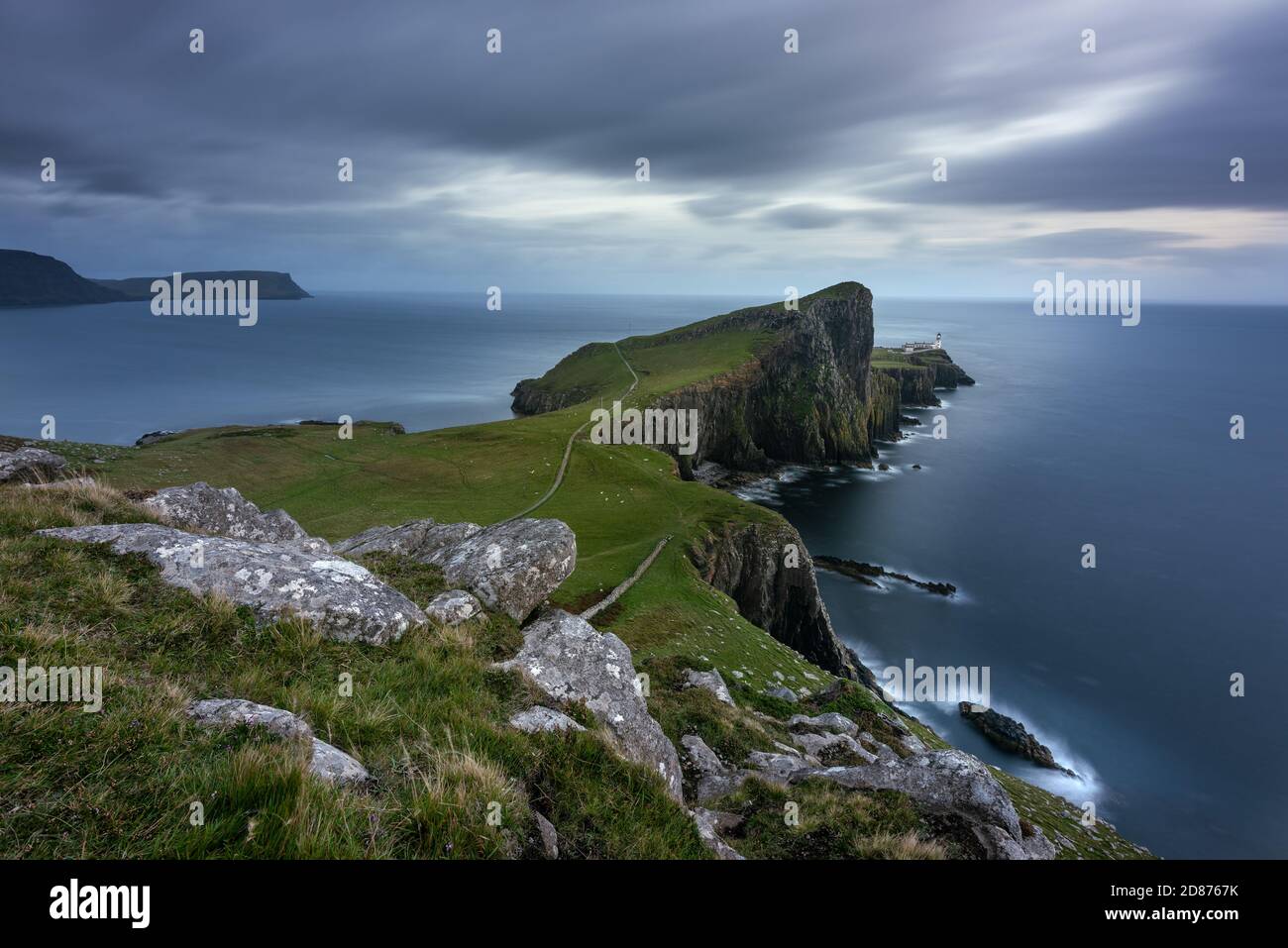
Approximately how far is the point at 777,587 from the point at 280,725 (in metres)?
54.0

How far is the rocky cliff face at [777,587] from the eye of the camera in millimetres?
54438

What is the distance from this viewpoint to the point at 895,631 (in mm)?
63875

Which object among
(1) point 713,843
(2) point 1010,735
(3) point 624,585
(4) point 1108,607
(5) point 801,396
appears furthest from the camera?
(5) point 801,396

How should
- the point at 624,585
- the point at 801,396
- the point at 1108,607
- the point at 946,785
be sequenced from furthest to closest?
the point at 801,396, the point at 1108,607, the point at 624,585, the point at 946,785

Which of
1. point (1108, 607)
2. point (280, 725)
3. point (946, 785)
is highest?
point (280, 725)

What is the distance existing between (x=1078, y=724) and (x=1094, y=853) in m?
35.5

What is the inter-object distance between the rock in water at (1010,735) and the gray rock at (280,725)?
55.8 meters

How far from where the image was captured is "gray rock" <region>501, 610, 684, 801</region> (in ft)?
34.0

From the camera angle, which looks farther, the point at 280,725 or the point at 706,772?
the point at 706,772
